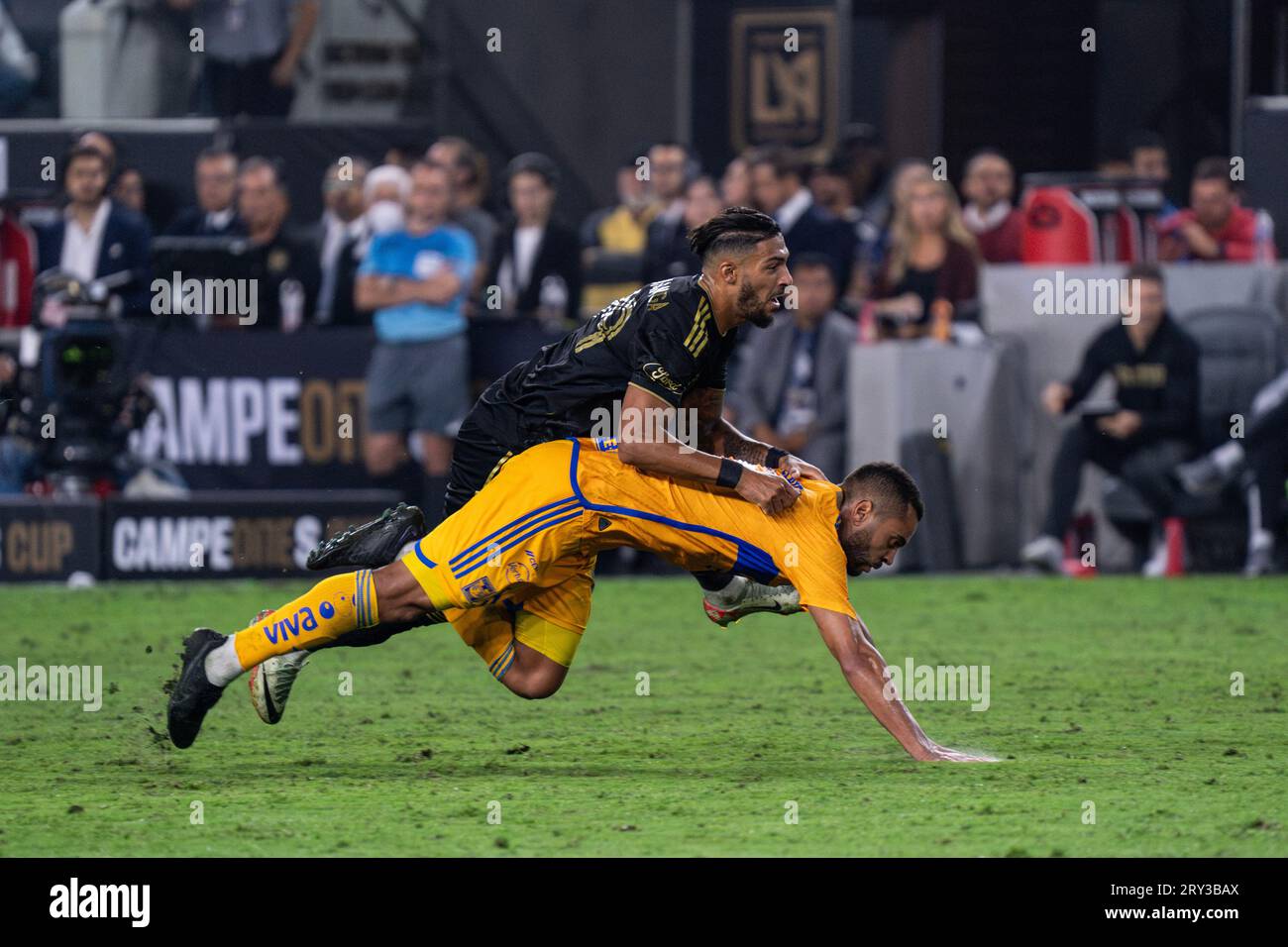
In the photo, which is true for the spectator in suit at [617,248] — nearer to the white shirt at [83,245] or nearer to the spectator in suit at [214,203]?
the spectator in suit at [214,203]

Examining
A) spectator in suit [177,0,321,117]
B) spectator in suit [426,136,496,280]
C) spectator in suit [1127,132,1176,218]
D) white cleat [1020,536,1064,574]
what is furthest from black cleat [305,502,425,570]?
spectator in suit [177,0,321,117]

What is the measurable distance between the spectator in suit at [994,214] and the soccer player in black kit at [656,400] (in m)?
7.59

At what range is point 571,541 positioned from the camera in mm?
7387

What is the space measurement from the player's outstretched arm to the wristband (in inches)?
19.2

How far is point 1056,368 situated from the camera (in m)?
14.6

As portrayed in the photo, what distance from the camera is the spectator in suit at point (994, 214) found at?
596 inches

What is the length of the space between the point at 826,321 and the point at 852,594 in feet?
6.74

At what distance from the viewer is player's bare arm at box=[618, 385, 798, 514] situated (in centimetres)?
718

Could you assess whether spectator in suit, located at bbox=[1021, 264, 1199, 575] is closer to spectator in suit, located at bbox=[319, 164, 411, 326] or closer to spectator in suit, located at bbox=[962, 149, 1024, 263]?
spectator in suit, located at bbox=[962, 149, 1024, 263]

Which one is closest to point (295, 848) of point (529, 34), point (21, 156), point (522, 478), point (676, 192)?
point (522, 478)

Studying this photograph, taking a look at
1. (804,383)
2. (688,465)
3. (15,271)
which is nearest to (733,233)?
(688,465)

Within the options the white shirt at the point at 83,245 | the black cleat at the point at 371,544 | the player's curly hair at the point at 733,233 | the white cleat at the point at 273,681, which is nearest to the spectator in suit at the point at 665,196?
the white shirt at the point at 83,245

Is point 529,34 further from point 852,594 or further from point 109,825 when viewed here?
point 109,825

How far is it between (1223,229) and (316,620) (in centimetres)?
909
